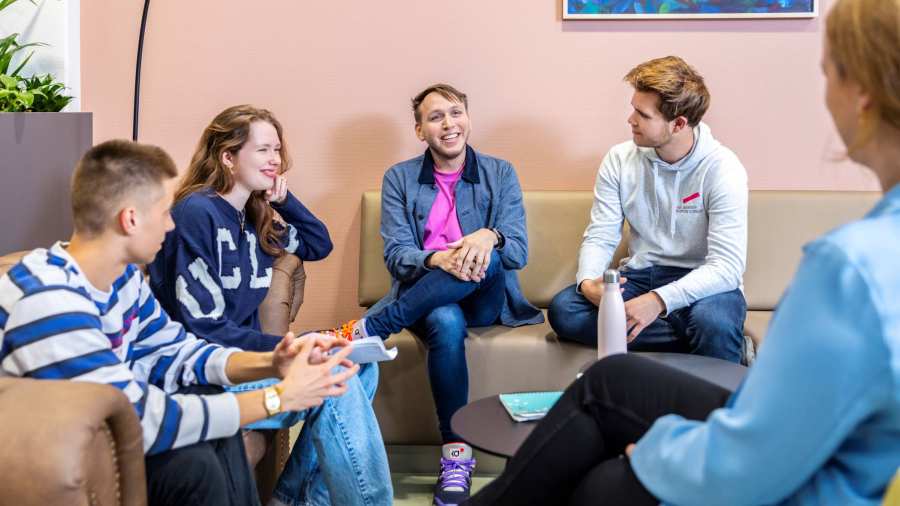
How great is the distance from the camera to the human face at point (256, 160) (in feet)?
8.67

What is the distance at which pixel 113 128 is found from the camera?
3.66 m

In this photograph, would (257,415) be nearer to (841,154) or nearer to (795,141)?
(841,154)

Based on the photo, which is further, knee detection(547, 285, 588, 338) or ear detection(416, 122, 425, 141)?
ear detection(416, 122, 425, 141)

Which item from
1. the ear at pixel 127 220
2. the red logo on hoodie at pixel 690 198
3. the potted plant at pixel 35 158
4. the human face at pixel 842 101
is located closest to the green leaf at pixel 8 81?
the potted plant at pixel 35 158

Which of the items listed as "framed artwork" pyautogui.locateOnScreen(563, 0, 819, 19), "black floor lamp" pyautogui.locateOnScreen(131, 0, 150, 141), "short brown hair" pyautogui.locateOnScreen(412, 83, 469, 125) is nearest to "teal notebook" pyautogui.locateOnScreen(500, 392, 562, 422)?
"short brown hair" pyautogui.locateOnScreen(412, 83, 469, 125)

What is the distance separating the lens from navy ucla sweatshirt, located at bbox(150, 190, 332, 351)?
237cm

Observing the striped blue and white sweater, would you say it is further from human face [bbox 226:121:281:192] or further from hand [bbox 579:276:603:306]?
hand [bbox 579:276:603:306]

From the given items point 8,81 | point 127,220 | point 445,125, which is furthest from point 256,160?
point 127,220

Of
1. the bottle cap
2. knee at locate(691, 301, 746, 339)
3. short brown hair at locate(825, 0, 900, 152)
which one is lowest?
knee at locate(691, 301, 746, 339)

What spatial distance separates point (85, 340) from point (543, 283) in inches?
77.2

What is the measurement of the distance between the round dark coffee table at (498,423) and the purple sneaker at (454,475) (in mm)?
506

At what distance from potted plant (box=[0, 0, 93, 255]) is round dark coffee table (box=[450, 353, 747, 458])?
1.42m

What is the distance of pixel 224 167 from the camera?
2.63 m

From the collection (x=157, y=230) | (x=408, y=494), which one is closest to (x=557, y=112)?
(x=408, y=494)
